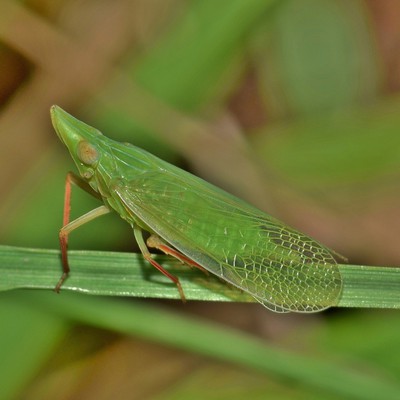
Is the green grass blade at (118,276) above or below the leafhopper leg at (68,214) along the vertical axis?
below

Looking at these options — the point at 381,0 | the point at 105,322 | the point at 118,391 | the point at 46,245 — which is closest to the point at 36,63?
the point at 46,245

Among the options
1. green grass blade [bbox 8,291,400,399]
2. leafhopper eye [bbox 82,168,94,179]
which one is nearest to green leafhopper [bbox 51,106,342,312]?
leafhopper eye [bbox 82,168,94,179]

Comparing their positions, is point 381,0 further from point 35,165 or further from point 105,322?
point 105,322

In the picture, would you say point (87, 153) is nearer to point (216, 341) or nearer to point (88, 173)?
point (88, 173)

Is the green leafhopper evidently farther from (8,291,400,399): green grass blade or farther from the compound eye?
(8,291,400,399): green grass blade

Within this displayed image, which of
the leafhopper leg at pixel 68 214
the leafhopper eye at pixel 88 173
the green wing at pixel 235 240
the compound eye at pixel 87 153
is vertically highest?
the compound eye at pixel 87 153

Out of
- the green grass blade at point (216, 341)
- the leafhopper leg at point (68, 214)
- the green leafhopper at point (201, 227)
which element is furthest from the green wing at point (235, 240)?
the green grass blade at point (216, 341)

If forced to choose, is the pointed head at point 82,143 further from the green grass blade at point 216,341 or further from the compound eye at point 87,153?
the green grass blade at point 216,341
